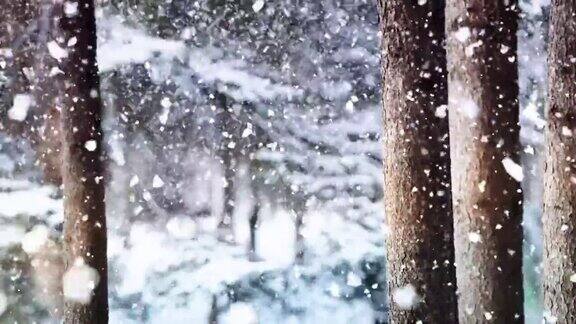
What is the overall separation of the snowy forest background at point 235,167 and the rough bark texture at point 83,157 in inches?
139

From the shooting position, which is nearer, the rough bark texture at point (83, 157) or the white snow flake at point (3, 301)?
the rough bark texture at point (83, 157)

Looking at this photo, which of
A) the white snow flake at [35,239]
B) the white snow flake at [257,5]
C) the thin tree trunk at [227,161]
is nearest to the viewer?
the white snow flake at [257,5]

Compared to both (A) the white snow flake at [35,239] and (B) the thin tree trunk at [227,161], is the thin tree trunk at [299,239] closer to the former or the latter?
(B) the thin tree trunk at [227,161]

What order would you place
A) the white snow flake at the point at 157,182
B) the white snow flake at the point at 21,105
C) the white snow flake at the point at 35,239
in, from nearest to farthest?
1. the white snow flake at the point at 21,105
2. the white snow flake at the point at 35,239
3. the white snow flake at the point at 157,182

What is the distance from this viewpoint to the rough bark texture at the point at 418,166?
141 inches

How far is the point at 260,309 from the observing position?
9.93 metres

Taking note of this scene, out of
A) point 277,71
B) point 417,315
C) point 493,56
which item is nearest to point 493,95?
point 493,56

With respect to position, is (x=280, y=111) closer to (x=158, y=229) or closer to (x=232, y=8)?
(x=232, y=8)

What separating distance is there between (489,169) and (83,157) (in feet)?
7.74

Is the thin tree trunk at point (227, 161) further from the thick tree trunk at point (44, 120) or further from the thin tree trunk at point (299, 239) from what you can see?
the thick tree trunk at point (44, 120)

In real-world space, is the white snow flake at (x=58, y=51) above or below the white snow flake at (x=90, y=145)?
above

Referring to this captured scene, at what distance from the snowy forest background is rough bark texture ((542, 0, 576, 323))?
4.38 metres

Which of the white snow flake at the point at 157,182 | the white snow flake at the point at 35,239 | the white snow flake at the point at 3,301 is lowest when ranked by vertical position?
the white snow flake at the point at 3,301

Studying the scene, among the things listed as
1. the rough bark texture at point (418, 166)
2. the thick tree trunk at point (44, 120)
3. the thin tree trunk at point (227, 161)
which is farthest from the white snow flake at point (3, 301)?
the rough bark texture at point (418, 166)
